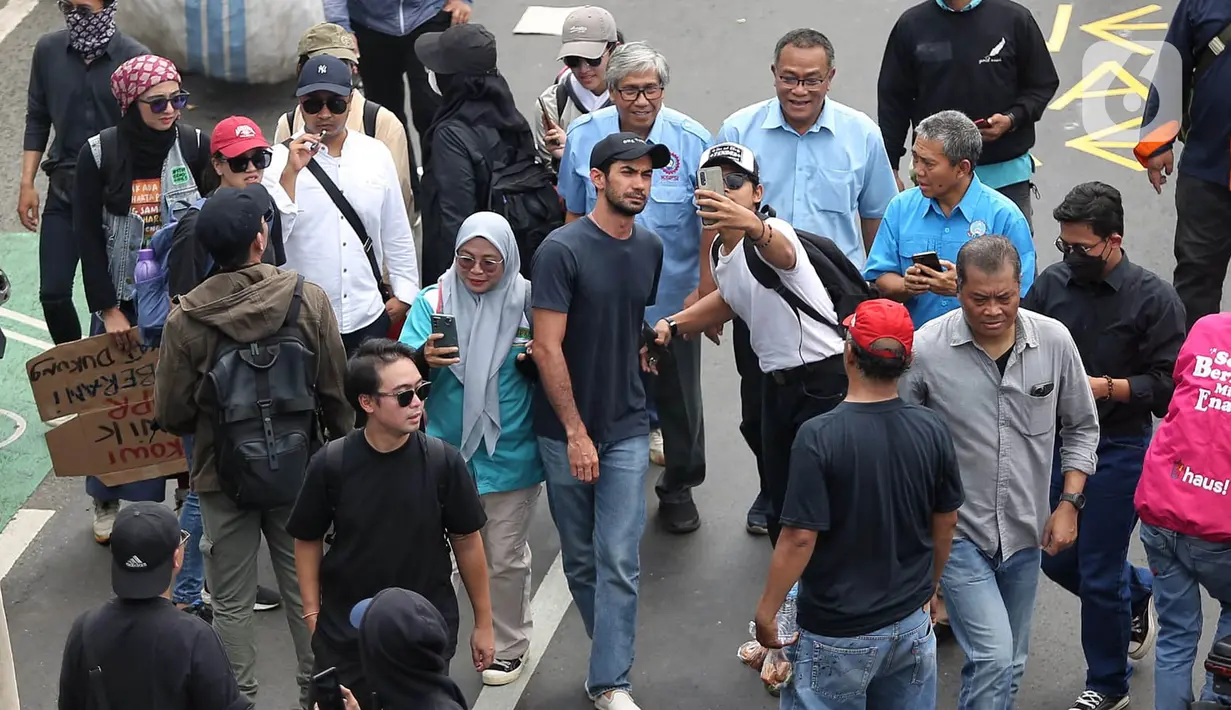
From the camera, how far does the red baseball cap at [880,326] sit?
5410 millimetres

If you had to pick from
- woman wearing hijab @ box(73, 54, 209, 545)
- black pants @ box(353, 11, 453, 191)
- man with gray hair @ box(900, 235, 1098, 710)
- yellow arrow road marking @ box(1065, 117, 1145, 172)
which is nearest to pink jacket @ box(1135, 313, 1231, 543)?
man with gray hair @ box(900, 235, 1098, 710)

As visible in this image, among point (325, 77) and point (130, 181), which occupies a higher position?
point (325, 77)

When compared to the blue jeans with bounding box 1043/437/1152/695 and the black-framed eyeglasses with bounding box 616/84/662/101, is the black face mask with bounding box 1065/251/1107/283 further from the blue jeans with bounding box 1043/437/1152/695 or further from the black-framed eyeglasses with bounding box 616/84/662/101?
the black-framed eyeglasses with bounding box 616/84/662/101

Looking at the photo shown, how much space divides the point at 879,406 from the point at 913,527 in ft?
1.37

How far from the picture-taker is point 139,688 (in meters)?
4.95

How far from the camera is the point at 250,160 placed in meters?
7.08

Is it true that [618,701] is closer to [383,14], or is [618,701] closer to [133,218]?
[133,218]

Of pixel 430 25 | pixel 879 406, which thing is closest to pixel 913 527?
pixel 879 406

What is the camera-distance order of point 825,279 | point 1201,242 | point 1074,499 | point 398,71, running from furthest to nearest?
point 398,71 → point 1201,242 → point 825,279 → point 1074,499

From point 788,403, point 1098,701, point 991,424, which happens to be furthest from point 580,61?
point 1098,701

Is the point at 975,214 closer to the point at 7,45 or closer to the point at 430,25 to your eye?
the point at 430,25

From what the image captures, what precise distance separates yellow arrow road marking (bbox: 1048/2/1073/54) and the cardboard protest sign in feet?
24.6

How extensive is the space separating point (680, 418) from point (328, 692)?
329cm

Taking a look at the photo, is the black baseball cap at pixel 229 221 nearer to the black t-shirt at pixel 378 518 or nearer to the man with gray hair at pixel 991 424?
the black t-shirt at pixel 378 518
